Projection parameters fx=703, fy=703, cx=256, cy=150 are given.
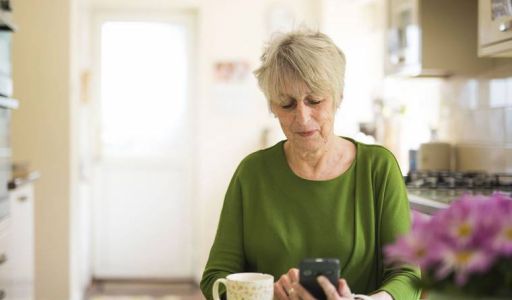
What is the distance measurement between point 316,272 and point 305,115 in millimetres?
553

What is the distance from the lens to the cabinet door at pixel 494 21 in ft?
7.45

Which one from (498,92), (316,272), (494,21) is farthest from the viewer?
(498,92)

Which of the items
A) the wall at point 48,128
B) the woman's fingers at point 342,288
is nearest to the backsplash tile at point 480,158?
the woman's fingers at point 342,288

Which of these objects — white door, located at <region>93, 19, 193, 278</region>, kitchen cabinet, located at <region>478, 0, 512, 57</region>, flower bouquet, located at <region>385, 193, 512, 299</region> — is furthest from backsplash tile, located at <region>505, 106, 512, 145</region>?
white door, located at <region>93, 19, 193, 278</region>

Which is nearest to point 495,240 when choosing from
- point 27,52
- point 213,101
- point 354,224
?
point 354,224

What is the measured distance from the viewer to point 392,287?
145 centimetres

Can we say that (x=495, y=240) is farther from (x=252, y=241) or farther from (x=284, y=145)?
(x=284, y=145)

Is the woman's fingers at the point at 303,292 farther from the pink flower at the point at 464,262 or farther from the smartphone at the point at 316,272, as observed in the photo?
the pink flower at the point at 464,262

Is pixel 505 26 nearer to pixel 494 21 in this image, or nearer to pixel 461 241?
pixel 494 21

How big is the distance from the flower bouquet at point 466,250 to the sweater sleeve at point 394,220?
80 centimetres

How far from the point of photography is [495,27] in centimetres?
238

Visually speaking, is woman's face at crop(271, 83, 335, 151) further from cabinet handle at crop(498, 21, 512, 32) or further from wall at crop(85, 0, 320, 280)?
wall at crop(85, 0, 320, 280)

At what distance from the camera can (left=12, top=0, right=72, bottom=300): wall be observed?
430 cm

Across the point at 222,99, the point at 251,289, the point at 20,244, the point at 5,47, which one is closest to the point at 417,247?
the point at 251,289
